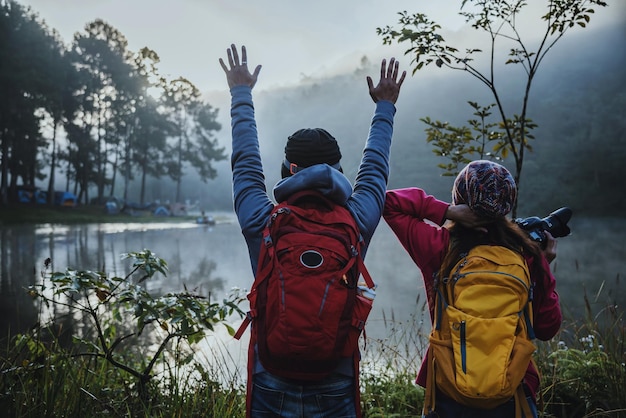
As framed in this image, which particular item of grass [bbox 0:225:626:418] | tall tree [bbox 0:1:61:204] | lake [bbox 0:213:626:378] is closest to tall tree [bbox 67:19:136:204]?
tall tree [bbox 0:1:61:204]

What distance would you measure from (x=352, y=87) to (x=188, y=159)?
225ft

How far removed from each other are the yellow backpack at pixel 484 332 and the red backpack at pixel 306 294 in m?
0.28

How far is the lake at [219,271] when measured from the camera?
18.3 feet

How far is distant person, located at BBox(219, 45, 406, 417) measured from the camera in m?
1.31

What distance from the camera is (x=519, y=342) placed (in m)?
1.33

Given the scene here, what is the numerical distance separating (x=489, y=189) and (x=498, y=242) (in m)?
0.18

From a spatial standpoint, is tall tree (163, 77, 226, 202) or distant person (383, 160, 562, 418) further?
tall tree (163, 77, 226, 202)

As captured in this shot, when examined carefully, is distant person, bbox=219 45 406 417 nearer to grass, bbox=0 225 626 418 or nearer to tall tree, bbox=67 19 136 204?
grass, bbox=0 225 626 418

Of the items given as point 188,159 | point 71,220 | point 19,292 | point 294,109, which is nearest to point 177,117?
point 188,159

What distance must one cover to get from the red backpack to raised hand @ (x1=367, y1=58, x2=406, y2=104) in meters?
0.66

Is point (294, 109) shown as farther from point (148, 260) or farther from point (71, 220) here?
point (148, 260)

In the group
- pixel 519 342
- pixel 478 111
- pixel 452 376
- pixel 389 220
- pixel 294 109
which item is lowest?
pixel 452 376

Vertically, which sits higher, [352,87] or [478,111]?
[352,87]

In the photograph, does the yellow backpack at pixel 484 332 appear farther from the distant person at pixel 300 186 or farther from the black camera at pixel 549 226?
the distant person at pixel 300 186
